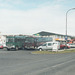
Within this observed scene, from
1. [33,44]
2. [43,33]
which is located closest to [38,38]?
[33,44]

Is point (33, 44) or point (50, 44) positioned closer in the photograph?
point (50, 44)

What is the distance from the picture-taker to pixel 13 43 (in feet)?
128

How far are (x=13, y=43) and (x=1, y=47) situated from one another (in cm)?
891

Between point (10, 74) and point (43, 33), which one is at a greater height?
point (43, 33)

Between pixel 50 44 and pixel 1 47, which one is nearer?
pixel 50 44

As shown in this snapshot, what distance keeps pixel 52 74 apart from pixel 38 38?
34304 mm

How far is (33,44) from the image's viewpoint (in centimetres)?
4172

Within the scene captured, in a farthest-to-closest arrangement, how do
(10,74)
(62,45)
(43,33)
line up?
1. (43,33)
2. (62,45)
3. (10,74)

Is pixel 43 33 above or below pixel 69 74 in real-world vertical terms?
above

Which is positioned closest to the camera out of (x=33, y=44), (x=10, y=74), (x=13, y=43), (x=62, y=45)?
(x=10, y=74)

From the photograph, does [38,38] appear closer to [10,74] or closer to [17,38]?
[17,38]

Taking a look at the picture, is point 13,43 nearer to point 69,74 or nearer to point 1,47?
point 1,47

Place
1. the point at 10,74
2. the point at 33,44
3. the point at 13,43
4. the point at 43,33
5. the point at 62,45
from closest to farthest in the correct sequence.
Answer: the point at 10,74
the point at 13,43
the point at 33,44
the point at 62,45
the point at 43,33

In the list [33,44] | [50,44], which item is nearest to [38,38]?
[33,44]
